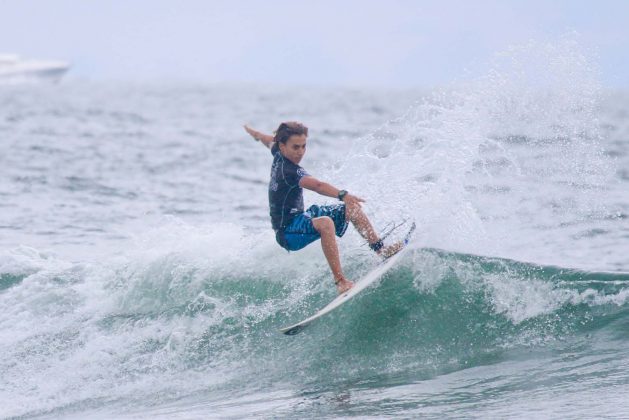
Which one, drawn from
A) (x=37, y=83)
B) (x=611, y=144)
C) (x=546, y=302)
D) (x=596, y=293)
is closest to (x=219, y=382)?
(x=546, y=302)

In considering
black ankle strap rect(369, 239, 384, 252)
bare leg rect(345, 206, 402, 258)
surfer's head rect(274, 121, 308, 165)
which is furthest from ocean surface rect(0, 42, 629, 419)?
surfer's head rect(274, 121, 308, 165)

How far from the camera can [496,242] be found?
13.2m

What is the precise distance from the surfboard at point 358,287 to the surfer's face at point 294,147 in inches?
51.8

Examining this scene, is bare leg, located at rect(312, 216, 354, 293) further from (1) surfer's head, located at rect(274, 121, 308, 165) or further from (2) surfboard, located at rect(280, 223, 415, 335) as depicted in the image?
(1) surfer's head, located at rect(274, 121, 308, 165)

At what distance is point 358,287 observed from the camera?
9.02 m

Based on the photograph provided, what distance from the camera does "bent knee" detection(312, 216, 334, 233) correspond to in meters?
8.84

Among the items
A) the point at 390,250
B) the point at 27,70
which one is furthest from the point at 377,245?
the point at 27,70

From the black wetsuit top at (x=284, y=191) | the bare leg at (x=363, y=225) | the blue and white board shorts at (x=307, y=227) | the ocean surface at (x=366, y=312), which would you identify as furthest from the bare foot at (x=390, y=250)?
the black wetsuit top at (x=284, y=191)

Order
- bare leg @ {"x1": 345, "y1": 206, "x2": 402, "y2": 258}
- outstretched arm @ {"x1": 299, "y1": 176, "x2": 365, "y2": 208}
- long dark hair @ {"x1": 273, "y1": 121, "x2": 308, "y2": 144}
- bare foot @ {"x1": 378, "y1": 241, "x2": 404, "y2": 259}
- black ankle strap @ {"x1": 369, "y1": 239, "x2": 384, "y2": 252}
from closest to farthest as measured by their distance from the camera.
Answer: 1. outstretched arm @ {"x1": 299, "y1": 176, "x2": 365, "y2": 208}
2. long dark hair @ {"x1": 273, "y1": 121, "x2": 308, "y2": 144}
3. bare leg @ {"x1": 345, "y1": 206, "x2": 402, "y2": 258}
4. black ankle strap @ {"x1": 369, "y1": 239, "x2": 384, "y2": 252}
5. bare foot @ {"x1": 378, "y1": 241, "x2": 404, "y2": 259}

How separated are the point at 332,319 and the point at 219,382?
1403 millimetres

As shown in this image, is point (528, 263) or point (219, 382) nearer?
point (219, 382)

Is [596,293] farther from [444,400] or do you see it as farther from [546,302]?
[444,400]

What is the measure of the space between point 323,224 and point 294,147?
754mm

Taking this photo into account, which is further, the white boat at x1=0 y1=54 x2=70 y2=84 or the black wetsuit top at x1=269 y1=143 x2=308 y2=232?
the white boat at x1=0 y1=54 x2=70 y2=84
